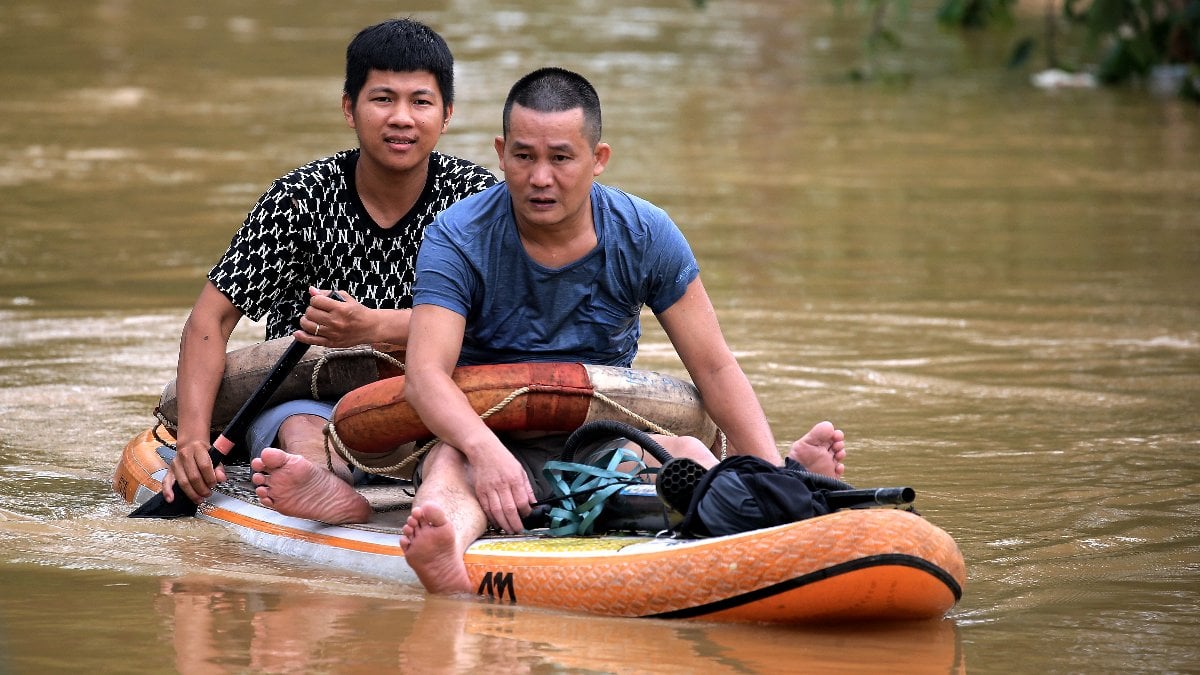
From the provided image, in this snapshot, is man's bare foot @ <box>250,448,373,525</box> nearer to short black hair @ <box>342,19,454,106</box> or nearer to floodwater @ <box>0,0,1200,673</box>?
floodwater @ <box>0,0,1200,673</box>

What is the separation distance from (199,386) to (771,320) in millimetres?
3876

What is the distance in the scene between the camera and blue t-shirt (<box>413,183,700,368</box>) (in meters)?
4.98

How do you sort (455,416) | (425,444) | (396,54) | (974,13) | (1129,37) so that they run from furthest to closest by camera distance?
1. (974,13)
2. (1129,37)
3. (396,54)
4. (425,444)
5. (455,416)

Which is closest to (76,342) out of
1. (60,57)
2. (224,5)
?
(60,57)

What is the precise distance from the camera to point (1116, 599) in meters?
4.88

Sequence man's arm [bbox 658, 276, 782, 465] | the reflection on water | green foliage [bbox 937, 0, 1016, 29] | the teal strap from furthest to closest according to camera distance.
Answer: green foliage [bbox 937, 0, 1016, 29]
man's arm [bbox 658, 276, 782, 465]
the teal strap
the reflection on water

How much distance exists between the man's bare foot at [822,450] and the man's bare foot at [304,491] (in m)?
1.31

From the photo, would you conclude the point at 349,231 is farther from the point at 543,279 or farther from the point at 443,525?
the point at 443,525

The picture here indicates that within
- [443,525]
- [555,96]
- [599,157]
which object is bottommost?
[443,525]

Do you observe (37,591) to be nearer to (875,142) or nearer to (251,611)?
(251,611)

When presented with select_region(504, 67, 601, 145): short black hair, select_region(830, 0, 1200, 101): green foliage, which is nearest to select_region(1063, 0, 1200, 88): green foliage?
select_region(830, 0, 1200, 101): green foliage

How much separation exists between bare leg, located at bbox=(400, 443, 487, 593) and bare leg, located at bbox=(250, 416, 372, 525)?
11.9 inches

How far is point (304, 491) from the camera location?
513cm

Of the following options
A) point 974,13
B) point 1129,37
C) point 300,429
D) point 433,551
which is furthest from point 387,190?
point 974,13
